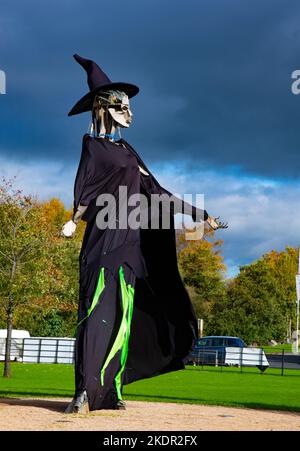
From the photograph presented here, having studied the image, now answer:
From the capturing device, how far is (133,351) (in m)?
10.1

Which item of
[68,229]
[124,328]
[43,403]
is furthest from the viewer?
[43,403]

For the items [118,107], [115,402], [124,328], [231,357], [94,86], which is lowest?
[115,402]

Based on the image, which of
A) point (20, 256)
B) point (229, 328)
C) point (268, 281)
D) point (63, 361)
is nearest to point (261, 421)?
A: point (20, 256)

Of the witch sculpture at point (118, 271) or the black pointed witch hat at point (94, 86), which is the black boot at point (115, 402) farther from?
the black pointed witch hat at point (94, 86)

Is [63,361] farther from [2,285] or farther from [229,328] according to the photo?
[229,328]

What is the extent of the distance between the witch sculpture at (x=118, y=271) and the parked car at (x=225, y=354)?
75.1ft

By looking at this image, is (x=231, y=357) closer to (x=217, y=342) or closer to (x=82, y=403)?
(x=217, y=342)

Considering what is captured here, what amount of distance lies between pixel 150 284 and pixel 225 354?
25108mm

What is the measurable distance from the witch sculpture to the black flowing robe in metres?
0.01

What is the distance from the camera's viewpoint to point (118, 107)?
10.0 metres

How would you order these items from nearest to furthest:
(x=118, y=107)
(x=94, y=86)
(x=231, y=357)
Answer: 1. (x=118, y=107)
2. (x=94, y=86)
3. (x=231, y=357)

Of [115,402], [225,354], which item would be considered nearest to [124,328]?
[115,402]

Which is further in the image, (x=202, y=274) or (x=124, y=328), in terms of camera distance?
(x=202, y=274)
